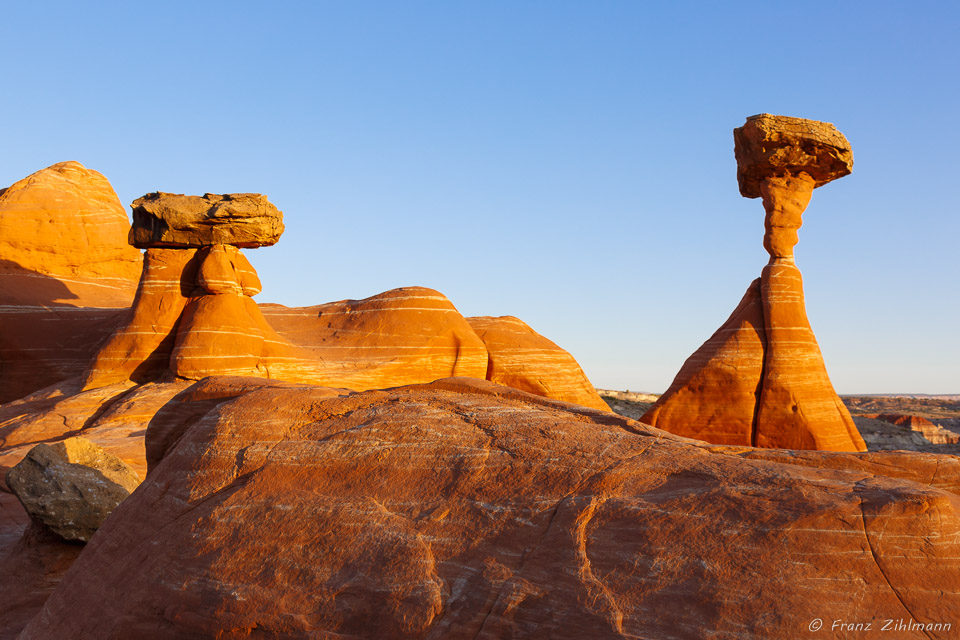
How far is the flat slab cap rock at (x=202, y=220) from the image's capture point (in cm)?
1930

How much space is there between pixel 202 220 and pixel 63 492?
12899mm

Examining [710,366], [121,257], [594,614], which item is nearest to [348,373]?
[710,366]

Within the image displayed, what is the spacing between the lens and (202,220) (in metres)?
19.4

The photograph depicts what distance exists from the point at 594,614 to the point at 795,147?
1807 cm

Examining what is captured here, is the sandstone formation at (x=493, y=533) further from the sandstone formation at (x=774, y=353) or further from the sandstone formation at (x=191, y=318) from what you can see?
the sandstone formation at (x=191, y=318)

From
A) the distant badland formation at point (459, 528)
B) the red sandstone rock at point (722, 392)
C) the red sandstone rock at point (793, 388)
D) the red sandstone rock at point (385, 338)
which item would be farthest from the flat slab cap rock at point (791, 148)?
the distant badland formation at point (459, 528)

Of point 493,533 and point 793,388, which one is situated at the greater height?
point 793,388

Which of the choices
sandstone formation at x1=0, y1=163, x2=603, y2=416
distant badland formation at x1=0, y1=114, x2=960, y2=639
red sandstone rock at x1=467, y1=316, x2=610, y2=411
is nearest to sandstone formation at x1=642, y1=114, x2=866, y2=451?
red sandstone rock at x1=467, y1=316, x2=610, y2=411

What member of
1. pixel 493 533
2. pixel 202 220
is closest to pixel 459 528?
pixel 493 533

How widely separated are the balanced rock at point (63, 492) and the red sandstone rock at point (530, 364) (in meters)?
15.6

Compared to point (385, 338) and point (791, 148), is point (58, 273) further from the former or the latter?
point (791, 148)

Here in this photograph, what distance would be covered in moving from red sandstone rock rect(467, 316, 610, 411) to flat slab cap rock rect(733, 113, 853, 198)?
8532mm

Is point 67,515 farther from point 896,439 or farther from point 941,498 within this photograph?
point 896,439

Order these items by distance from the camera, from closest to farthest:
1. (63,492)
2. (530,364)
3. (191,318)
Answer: (63,492) → (191,318) → (530,364)
